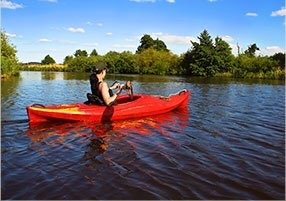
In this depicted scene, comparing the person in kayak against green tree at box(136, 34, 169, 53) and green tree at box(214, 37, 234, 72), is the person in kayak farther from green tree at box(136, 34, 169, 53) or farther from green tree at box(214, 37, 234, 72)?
green tree at box(136, 34, 169, 53)

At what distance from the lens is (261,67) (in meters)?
45.6

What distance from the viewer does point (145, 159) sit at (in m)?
6.36

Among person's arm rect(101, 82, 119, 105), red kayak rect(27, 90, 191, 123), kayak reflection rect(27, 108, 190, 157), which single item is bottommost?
kayak reflection rect(27, 108, 190, 157)

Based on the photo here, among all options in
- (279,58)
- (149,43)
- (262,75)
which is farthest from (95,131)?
(149,43)

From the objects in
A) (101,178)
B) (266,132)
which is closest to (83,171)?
(101,178)

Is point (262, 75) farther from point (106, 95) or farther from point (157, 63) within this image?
point (106, 95)

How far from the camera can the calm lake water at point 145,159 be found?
4922mm

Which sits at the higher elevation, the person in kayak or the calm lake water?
the person in kayak

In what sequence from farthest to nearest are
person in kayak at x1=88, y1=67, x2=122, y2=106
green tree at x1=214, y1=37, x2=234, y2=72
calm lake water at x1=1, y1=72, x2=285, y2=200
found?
green tree at x1=214, y1=37, x2=234, y2=72, person in kayak at x1=88, y1=67, x2=122, y2=106, calm lake water at x1=1, y1=72, x2=285, y2=200

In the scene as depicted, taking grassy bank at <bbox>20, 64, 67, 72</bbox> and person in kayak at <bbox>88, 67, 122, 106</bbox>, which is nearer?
person in kayak at <bbox>88, 67, 122, 106</bbox>

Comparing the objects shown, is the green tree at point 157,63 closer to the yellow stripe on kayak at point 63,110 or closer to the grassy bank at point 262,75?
the grassy bank at point 262,75

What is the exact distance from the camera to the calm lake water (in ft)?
16.1

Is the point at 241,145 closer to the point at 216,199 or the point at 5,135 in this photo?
the point at 216,199

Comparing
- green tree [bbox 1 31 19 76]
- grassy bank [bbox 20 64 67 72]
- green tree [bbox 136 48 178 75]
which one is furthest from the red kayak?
grassy bank [bbox 20 64 67 72]
